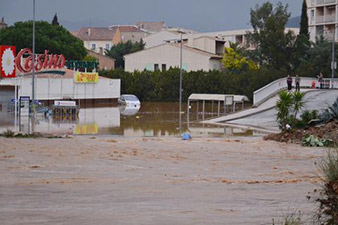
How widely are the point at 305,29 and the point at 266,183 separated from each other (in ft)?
230

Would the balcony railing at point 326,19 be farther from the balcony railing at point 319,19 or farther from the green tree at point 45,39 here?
the green tree at point 45,39

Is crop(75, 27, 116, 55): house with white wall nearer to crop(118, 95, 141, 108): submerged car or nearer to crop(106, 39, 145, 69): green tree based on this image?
crop(106, 39, 145, 69): green tree

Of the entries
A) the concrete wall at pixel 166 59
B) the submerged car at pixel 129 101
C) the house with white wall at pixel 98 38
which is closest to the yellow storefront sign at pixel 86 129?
the submerged car at pixel 129 101

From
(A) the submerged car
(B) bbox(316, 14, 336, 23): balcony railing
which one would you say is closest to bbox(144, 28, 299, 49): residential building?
(B) bbox(316, 14, 336, 23): balcony railing

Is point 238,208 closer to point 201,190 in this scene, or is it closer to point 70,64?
point 201,190

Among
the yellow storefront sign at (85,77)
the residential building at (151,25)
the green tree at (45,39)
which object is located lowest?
the yellow storefront sign at (85,77)

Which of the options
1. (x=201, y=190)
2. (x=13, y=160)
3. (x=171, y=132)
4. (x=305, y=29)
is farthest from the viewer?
(x=305, y=29)

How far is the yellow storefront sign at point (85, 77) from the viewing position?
2550 inches

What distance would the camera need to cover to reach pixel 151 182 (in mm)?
15664

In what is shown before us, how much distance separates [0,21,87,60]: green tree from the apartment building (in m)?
32.6

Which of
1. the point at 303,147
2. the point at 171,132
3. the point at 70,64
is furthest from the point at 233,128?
the point at 70,64

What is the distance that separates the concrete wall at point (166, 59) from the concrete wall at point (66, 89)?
60.0 feet

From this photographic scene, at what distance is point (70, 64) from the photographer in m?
68.8

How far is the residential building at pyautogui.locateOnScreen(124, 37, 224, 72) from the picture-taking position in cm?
8750
